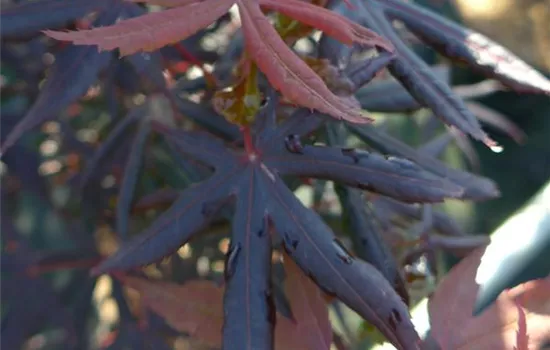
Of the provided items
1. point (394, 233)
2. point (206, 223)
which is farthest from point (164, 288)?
point (394, 233)

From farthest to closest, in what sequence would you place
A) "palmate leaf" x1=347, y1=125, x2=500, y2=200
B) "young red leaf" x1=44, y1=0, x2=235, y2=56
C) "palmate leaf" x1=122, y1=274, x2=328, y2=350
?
1. "palmate leaf" x1=347, y1=125, x2=500, y2=200
2. "palmate leaf" x1=122, y1=274, x2=328, y2=350
3. "young red leaf" x1=44, y1=0, x2=235, y2=56

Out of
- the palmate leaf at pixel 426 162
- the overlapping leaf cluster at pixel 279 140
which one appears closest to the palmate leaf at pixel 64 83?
the overlapping leaf cluster at pixel 279 140

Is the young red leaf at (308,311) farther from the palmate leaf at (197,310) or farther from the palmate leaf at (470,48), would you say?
the palmate leaf at (470,48)

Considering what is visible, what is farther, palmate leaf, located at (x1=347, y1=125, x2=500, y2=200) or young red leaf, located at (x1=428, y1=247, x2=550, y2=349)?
palmate leaf, located at (x1=347, y1=125, x2=500, y2=200)

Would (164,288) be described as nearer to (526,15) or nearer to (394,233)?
(394,233)

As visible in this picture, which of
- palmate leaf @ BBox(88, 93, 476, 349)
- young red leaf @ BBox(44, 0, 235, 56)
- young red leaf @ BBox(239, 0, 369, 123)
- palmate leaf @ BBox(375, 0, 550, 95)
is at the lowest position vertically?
palmate leaf @ BBox(88, 93, 476, 349)

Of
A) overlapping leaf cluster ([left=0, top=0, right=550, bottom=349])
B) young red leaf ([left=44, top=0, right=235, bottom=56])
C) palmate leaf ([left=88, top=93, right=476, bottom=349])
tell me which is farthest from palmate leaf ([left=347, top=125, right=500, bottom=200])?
young red leaf ([left=44, top=0, right=235, bottom=56])

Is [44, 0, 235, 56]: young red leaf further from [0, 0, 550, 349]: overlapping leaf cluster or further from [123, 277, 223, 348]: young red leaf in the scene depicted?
[123, 277, 223, 348]: young red leaf

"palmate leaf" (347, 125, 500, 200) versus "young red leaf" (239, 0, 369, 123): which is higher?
"young red leaf" (239, 0, 369, 123)
